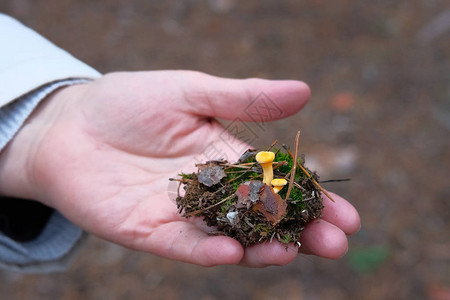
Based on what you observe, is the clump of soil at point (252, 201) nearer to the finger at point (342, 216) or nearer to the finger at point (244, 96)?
the finger at point (342, 216)

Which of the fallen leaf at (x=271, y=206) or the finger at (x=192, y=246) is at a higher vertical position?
the fallen leaf at (x=271, y=206)

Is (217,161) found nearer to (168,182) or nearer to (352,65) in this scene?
(168,182)

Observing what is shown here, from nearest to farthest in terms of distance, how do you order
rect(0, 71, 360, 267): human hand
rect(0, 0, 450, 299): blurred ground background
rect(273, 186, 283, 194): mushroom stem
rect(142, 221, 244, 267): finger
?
rect(142, 221, 244, 267): finger → rect(273, 186, 283, 194): mushroom stem → rect(0, 71, 360, 267): human hand → rect(0, 0, 450, 299): blurred ground background

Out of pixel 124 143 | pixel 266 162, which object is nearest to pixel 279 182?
pixel 266 162

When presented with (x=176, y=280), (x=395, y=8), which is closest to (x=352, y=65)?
(x=395, y=8)

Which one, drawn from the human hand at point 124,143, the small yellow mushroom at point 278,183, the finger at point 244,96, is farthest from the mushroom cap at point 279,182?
the finger at point 244,96

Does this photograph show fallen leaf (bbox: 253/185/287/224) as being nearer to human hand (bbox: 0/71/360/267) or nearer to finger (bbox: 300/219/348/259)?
finger (bbox: 300/219/348/259)

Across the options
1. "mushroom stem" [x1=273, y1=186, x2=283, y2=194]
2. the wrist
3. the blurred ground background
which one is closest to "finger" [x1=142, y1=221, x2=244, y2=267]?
"mushroom stem" [x1=273, y1=186, x2=283, y2=194]
